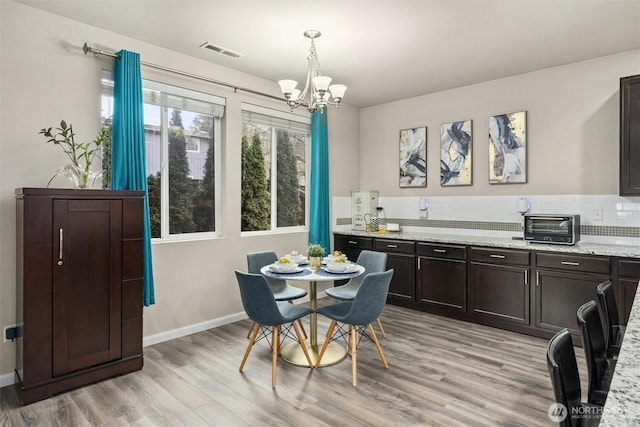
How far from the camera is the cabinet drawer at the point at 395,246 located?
4.87 metres

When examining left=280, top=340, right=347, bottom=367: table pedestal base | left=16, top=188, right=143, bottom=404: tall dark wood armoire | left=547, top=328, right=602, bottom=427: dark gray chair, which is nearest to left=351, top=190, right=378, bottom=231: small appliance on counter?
left=280, top=340, right=347, bottom=367: table pedestal base

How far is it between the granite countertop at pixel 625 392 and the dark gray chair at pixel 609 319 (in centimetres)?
96

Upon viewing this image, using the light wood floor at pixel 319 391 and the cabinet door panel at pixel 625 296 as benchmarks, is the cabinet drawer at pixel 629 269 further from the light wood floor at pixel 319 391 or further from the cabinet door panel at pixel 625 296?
the light wood floor at pixel 319 391

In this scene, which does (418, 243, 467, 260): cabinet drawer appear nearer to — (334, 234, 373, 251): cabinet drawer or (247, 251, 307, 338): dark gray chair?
(334, 234, 373, 251): cabinet drawer

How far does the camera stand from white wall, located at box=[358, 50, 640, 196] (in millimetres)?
3973

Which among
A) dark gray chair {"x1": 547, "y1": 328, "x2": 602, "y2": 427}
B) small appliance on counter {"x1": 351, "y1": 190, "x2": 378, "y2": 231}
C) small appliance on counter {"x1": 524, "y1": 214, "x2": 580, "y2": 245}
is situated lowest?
dark gray chair {"x1": 547, "y1": 328, "x2": 602, "y2": 427}

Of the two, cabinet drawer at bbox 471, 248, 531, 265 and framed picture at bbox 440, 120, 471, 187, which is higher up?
framed picture at bbox 440, 120, 471, 187

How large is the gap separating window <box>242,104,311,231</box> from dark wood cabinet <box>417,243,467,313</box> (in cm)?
177

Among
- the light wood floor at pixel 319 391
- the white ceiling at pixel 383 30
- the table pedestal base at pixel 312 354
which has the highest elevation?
the white ceiling at pixel 383 30

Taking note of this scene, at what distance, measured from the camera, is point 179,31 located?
346cm

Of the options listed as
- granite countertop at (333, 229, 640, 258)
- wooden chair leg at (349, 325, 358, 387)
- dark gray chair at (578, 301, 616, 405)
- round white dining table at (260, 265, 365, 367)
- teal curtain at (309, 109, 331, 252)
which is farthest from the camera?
teal curtain at (309, 109, 331, 252)

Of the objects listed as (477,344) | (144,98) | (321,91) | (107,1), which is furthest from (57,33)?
(477,344)

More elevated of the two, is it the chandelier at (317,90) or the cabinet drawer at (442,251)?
the chandelier at (317,90)

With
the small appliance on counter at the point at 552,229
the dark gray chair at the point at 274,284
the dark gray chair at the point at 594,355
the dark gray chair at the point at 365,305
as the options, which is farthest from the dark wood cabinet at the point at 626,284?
the dark gray chair at the point at 274,284
